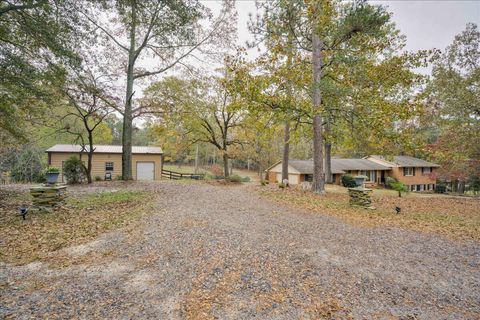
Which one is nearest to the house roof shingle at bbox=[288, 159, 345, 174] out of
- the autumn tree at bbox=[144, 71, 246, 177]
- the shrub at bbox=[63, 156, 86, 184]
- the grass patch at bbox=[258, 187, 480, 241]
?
the autumn tree at bbox=[144, 71, 246, 177]

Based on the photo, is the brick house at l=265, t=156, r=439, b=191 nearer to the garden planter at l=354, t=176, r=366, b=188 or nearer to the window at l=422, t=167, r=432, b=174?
the window at l=422, t=167, r=432, b=174

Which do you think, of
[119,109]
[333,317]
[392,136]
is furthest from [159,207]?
[392,136]

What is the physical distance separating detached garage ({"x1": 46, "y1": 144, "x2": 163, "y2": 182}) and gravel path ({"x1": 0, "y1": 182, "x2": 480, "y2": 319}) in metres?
17.8

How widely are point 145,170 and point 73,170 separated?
881 centimetres

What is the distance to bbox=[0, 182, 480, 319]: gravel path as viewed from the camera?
306 centimetres

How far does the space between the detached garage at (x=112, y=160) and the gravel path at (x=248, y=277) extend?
17.8 meters

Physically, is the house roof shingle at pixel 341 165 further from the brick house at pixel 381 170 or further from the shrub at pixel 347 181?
the shrub at pixel 347 181

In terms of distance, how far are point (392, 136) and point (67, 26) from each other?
13.0 meters

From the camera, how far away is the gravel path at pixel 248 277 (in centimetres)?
306

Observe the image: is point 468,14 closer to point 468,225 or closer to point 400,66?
point 400,66

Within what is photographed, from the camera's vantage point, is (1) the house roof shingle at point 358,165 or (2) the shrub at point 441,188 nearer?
(1) the house roof shingle at point 358,165

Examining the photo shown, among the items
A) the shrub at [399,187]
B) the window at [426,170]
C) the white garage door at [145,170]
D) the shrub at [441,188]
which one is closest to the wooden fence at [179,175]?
the white garage door at [145,170]

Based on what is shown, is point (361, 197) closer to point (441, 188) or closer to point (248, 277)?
point (248, 277)

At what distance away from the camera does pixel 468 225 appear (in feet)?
25.3
